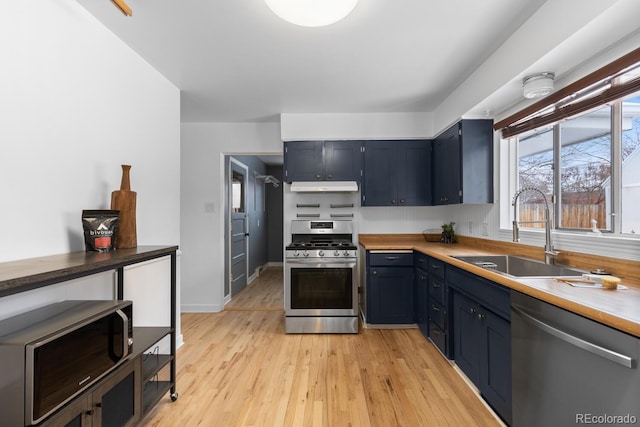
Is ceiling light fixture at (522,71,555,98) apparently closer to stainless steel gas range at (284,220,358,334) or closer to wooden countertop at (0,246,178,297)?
stainless steel gas range at (284,220,358,334)

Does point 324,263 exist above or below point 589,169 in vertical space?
below

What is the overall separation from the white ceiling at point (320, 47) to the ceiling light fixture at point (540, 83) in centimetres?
10

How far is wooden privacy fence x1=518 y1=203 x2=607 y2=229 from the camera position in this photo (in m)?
1.87

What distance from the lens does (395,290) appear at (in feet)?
10.4

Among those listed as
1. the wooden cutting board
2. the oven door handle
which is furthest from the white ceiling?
the oven door handle

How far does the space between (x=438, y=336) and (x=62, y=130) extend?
304 cm

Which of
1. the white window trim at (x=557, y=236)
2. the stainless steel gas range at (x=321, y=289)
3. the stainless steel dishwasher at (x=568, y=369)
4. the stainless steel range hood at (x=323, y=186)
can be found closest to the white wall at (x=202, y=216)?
the stainless steel range hood at (x=323, y=186)

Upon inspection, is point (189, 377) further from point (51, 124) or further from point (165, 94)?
point (165, 94)

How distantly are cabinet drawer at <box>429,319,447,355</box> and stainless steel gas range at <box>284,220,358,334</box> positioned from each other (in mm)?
732

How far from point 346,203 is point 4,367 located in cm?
321

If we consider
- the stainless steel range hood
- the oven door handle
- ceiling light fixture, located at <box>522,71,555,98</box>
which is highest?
ceiling light fixture, located at <box>522,71,555,98</box>

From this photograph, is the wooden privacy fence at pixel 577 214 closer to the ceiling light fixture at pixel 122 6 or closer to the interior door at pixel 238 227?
the ceiling light fixture at pixel 122 6

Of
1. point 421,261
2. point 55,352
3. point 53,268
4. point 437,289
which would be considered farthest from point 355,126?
point 55,352

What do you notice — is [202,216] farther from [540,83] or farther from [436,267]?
[540,83]
